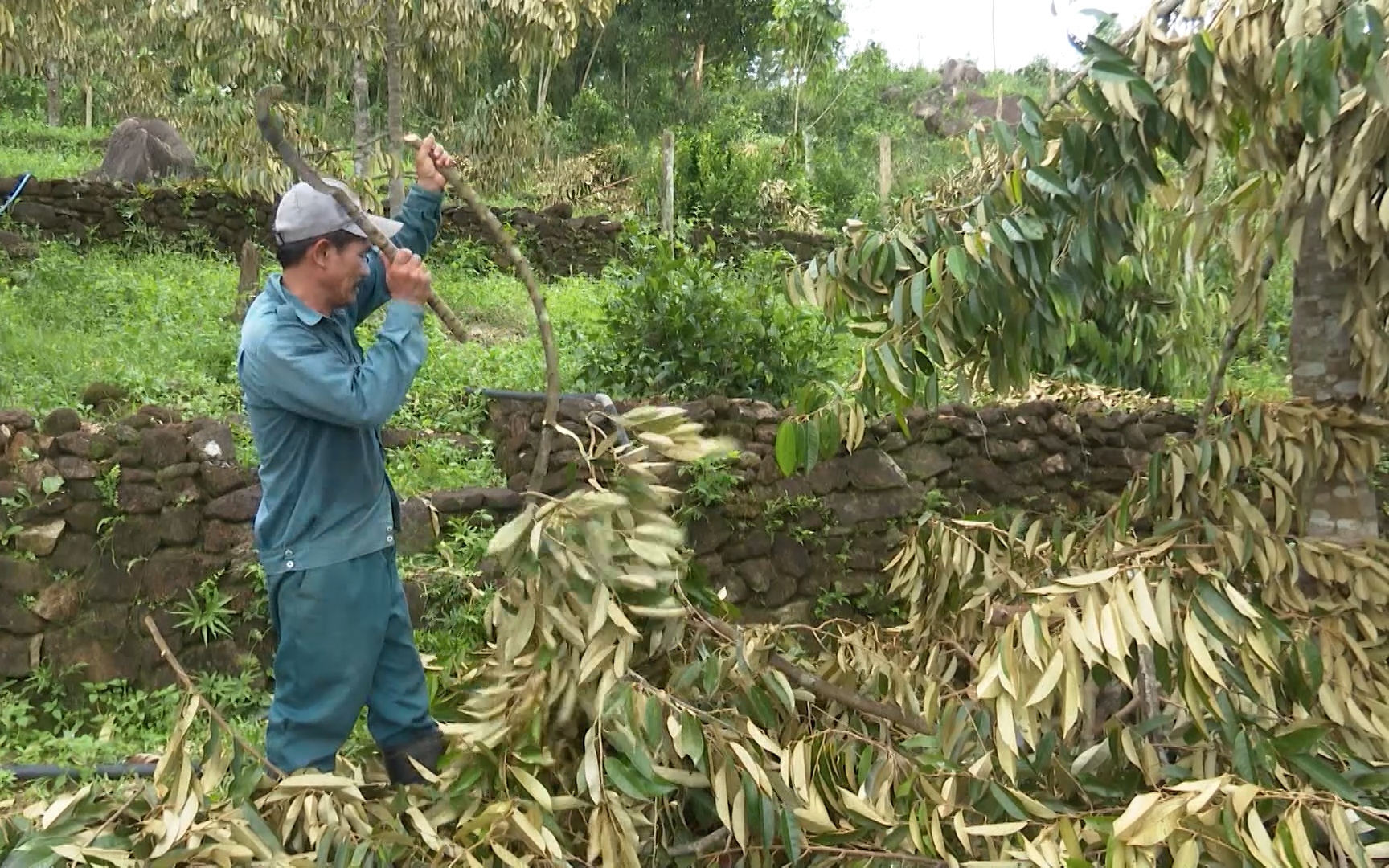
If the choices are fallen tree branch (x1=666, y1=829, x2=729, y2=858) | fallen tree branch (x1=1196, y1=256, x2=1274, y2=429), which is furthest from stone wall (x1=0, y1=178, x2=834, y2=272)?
fallen tree branch (x1=666, y1=829, x2=729, y2=858)

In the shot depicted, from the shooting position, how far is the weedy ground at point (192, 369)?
3.59 m

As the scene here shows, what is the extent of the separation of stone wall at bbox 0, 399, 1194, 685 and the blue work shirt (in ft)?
1.50

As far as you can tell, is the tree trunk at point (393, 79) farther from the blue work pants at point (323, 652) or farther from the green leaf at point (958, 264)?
the green leaf at point (958, 264)

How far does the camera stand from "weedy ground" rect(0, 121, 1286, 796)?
3.59 meters

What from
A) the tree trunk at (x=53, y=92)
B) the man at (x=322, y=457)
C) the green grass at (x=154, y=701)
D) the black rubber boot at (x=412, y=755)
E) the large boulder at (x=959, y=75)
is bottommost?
the green grass at (x=154, y=701)

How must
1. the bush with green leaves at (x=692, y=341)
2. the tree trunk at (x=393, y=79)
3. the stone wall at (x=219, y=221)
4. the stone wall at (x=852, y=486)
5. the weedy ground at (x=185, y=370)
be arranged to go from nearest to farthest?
the weedy ground at (x=185, y=370)
the stone wall at (x=852, y=486)
the bush with green leaves at (x=692, y=341)
the tree trunk at (x=393, y=79)
the stone wall at (x=219, y=221)

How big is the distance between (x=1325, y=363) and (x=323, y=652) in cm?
244

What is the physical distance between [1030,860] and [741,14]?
53.9 ft

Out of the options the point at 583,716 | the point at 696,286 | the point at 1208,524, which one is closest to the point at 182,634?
the point at 583,716

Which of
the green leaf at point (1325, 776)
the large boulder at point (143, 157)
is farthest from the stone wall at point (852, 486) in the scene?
the large boulder at point (143, 157)

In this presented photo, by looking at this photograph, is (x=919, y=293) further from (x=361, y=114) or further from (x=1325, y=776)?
(x=361, y=114)

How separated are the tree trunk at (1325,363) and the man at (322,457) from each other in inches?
80.7

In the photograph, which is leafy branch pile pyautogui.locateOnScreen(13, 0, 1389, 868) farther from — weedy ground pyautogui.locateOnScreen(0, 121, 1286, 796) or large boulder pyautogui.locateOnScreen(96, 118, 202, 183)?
large boulder pyautogui.locateOnScreen(96, 118, 202, 183)

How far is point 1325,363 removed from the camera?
103 inches
